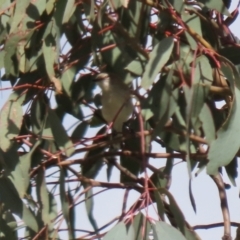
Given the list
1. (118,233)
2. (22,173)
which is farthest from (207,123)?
(22,173)

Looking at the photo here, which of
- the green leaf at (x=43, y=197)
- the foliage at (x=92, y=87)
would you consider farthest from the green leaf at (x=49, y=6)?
the green leaf at (x=43, y=197)

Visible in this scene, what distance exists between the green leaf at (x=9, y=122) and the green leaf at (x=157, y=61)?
0.31m

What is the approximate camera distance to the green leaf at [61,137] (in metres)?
1.55

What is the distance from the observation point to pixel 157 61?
1403mm

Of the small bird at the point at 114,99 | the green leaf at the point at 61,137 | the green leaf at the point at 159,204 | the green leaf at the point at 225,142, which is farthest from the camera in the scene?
the small bird at the point at 114,99

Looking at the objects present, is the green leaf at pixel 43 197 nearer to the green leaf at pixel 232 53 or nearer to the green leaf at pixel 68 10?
the green leaf at pixel 68 10

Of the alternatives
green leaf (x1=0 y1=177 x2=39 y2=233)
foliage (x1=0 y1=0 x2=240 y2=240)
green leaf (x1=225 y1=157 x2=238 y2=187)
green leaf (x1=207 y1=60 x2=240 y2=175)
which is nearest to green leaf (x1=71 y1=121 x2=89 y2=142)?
foliage (x1=0 y1=0 x2=240 y2=240)

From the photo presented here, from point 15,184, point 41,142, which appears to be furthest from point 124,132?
point 15,184

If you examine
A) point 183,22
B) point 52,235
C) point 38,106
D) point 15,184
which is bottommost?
point 52,235

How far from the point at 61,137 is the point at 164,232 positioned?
1.06ft

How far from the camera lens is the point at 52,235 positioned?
1.59 meters

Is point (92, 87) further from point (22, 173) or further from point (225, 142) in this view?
point (225, 142)

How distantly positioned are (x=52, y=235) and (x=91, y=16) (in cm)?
46

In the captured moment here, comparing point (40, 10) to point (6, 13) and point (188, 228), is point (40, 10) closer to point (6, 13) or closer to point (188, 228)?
point (6, 13)
